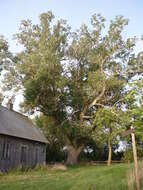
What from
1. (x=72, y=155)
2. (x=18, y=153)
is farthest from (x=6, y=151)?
(x=72, y=155)

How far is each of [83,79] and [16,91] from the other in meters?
8.63

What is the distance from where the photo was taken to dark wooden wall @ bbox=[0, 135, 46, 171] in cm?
1900

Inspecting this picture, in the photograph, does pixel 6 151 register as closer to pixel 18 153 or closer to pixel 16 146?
pixel 16 146

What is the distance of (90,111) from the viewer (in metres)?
32.4

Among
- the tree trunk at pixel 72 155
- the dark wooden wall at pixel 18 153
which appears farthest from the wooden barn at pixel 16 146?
the tree trunk at pixel 72 155

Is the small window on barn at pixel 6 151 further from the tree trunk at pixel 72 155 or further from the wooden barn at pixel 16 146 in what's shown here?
the tree trunk at pixel 72 155

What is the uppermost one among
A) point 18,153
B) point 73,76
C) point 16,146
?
point 73,76

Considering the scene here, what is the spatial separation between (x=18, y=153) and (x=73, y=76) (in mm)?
13581

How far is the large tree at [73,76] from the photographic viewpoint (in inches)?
1099

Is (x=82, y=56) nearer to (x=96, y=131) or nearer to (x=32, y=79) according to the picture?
(x=32, y=79)

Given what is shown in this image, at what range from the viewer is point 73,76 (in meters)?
31.3

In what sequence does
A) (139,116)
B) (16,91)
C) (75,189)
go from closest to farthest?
(75,189) → (139,116) → (16,91)

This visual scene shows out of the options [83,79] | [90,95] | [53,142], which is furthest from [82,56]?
[53,142]

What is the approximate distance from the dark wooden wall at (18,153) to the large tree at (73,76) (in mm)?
5985
